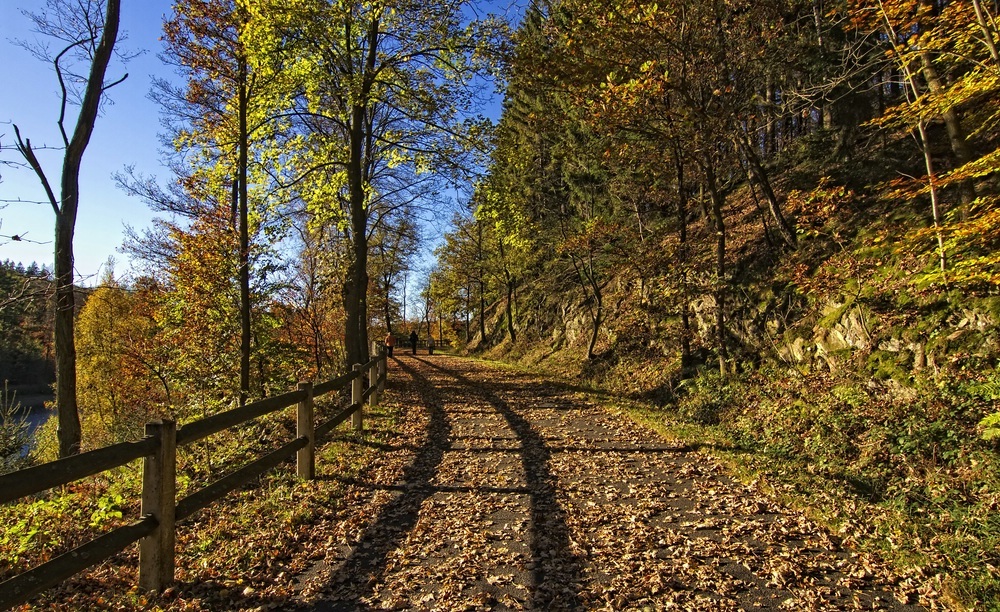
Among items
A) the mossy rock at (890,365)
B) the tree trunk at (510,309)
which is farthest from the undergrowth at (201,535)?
the tree trunk at (510,309)

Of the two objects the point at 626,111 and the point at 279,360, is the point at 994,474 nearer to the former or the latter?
the point at 626,111

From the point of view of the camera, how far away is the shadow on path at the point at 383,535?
167 inches

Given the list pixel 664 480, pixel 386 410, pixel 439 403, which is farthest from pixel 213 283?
pixel 664 480

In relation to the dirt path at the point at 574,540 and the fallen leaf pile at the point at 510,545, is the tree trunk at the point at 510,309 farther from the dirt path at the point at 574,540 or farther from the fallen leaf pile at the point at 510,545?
the fallen leaf pile at the point at 510,545

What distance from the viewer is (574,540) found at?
5102mm

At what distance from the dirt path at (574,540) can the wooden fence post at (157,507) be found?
3.77 ft

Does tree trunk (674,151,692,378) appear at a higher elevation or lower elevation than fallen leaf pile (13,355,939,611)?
higher

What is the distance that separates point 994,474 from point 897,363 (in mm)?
2831

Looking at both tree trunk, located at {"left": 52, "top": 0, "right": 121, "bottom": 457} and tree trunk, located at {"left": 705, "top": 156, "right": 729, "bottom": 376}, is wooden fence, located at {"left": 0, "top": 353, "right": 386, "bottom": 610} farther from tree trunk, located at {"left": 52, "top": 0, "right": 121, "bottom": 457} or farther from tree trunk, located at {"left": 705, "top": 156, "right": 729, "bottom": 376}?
tree trunk, located at {"left": 705, "top": 156, "right": 729, "bottom": 376}

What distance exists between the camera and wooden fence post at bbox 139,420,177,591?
4.16 m

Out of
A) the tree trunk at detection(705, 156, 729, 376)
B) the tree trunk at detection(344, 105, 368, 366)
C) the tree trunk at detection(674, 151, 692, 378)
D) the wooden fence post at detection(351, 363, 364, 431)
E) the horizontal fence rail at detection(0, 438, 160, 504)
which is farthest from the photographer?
the tree trunk at detection(344, 105, 368, 366)

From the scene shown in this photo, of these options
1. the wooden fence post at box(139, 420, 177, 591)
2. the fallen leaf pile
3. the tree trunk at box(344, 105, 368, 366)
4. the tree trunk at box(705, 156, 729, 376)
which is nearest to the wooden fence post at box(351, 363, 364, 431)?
the fallen leaf pile

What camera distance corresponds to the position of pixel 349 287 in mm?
15547

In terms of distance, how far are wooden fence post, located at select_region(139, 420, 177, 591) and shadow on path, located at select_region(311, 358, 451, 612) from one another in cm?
136
